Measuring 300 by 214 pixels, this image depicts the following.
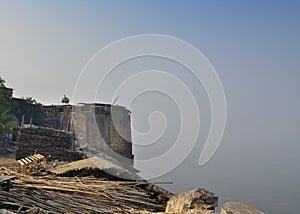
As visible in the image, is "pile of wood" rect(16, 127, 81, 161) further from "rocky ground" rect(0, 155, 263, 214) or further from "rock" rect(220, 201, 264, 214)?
"rock" rect(220, 201, 264, 214)

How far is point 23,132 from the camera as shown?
14.0 metres

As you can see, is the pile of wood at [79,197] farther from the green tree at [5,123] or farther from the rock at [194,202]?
the green tree at [5,123]

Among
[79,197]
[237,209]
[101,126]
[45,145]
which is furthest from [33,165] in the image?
[101,126]

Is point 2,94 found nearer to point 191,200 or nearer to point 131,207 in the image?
point 131,207

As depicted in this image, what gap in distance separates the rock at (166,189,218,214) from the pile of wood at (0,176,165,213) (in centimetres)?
81

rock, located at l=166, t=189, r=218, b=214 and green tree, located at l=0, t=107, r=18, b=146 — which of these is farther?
green tree, located at l=0, t=107, r=18, b=146

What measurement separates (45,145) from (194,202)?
11032 mm

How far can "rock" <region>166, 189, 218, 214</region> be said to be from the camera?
475cm

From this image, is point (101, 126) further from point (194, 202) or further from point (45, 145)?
point (194, 202)

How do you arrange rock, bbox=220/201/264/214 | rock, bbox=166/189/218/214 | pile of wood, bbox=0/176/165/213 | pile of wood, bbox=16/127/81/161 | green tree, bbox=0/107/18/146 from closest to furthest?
1. rock, bbox=220/201/264/214
2. rock, bbox=166/189/218/214
3. pile of wood, bbox=0/176/165/213
4. pile of wood, bbox=16/127/81/161
5. green tree, bbox=0/107/18/146

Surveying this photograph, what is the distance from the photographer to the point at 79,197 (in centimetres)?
581

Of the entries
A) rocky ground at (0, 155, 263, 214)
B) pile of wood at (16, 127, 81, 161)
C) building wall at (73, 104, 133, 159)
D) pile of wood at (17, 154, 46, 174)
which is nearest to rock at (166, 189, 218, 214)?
rocky ground at (0, 155, 263, 214)

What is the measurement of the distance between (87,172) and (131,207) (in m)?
2.67

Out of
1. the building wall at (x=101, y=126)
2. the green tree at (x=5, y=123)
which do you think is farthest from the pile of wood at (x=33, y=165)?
the building wall at (x=101, y=126)
